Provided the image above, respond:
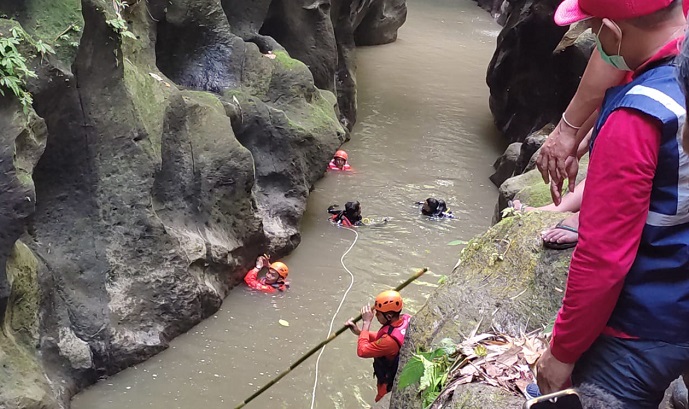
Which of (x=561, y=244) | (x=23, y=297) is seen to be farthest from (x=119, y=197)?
(x=561, y=244)

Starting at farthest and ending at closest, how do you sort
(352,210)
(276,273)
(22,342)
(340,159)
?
1. (340,159)
2. (352,210)
3. (276,273)
4. (22,342)

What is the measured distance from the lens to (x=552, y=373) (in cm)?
195

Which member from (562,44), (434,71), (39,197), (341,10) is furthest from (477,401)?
(434,71)

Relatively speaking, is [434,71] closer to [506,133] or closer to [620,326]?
[506,133]

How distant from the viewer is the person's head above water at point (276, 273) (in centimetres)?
755

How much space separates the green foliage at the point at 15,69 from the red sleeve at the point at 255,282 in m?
3.30

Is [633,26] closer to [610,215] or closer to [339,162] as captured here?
[610,215]

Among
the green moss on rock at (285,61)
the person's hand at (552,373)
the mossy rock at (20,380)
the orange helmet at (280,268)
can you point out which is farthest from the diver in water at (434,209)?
the person's hand at (552,373)

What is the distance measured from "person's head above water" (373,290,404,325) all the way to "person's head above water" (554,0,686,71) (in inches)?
130

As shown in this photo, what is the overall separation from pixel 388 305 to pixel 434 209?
17.0ft

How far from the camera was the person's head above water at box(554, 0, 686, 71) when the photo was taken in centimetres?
168

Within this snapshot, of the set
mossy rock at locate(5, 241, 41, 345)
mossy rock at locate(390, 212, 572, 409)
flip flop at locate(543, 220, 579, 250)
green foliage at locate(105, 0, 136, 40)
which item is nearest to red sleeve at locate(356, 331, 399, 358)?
mossy rock at locate(390, 212, 572, 409)

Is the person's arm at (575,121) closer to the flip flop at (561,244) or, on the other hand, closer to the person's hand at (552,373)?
the flip flop at (561,244)

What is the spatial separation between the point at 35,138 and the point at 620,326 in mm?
4428
